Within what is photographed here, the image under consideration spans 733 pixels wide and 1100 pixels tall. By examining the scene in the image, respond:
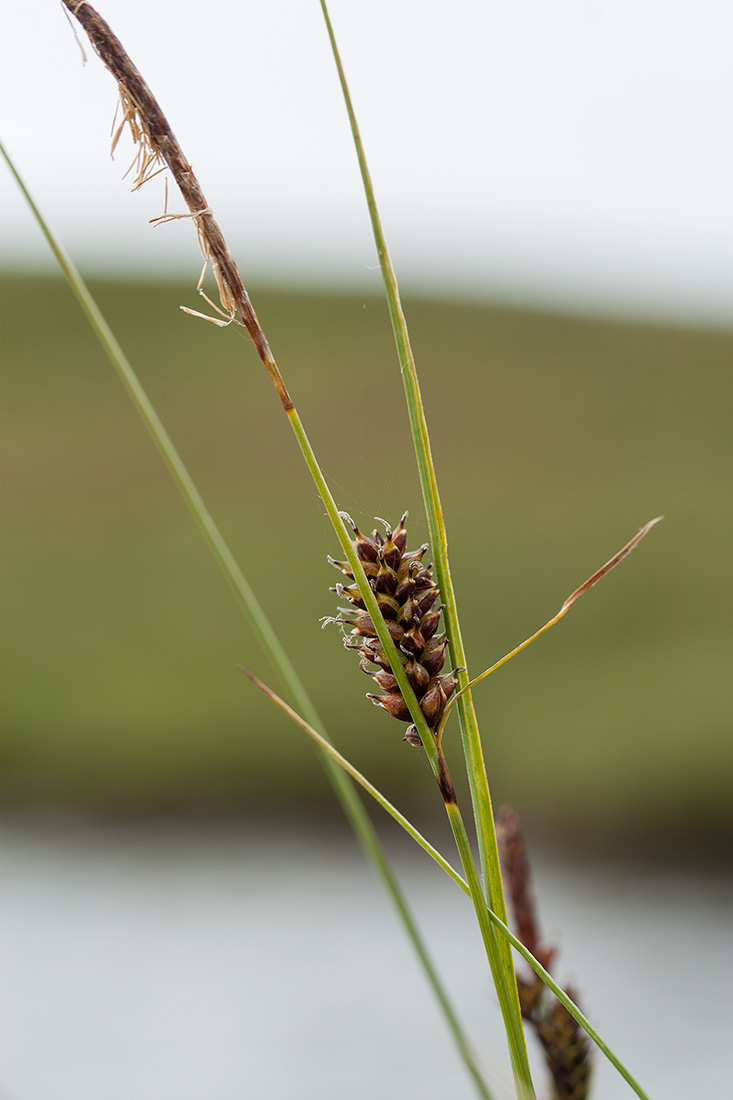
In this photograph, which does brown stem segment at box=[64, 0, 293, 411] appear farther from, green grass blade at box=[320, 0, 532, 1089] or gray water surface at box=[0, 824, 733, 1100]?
gray water surface at box=[0, 824, 733, 1100]

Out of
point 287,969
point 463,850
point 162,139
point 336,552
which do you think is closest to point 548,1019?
point 463,850

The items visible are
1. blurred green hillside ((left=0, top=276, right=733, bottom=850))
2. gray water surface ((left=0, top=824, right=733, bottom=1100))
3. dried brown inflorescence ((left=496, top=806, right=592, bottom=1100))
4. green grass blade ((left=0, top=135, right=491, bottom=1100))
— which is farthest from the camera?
blurred green hillside ((left=0, top=276, right=733, bottom=850))

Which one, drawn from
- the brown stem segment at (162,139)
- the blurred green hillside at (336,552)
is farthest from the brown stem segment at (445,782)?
the blurred green hillside at (336,552)

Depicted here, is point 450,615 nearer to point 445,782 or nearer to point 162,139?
Answer: point 445,782

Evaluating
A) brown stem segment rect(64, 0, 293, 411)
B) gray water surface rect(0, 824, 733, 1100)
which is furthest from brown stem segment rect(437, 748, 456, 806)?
gray water surface rect(0, 824, 733, 1100)

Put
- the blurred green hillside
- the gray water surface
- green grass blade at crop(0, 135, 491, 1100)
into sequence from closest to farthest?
green grass blade at crop(0, 135, 491, 1100) < the gray water surface < the blurred green hillside

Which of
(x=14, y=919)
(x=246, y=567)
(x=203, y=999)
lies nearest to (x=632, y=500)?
(x=246, y=567)

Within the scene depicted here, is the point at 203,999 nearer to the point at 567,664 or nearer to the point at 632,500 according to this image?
the point at 567,664

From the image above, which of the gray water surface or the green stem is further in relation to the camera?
the gray water surface
